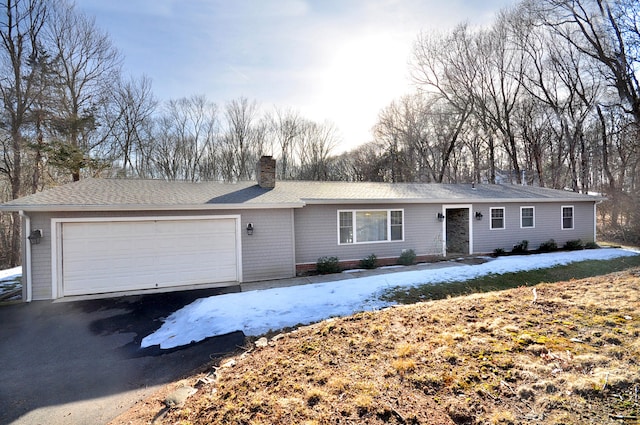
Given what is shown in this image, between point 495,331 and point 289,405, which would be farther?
point 495,331

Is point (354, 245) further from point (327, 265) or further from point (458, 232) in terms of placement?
point (458, 232)

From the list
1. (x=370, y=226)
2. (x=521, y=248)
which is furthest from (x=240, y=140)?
(x=521, y=248)

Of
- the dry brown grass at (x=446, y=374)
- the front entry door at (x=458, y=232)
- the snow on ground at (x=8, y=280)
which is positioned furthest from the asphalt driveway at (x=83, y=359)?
the front entry door at (x=458, y=232)

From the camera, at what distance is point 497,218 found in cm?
1248

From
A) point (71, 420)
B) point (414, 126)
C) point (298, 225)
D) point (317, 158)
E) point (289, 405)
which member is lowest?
point (71, 420)

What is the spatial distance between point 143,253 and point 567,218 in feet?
57.6

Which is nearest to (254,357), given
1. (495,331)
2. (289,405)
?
(289,405)

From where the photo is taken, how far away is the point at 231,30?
1003 cm

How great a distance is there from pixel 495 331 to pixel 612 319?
1.57m

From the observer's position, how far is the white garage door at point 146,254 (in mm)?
7512

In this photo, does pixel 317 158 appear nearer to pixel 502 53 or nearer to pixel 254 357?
pixel 502 53

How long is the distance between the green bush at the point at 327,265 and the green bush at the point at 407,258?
2.61 metres

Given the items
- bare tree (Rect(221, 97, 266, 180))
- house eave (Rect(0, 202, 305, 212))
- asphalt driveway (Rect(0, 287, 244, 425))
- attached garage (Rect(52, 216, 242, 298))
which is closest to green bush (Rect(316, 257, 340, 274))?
house eave (Rect(0, 202, 305, 212))

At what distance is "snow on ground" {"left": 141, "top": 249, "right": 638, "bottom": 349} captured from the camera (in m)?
5.30
